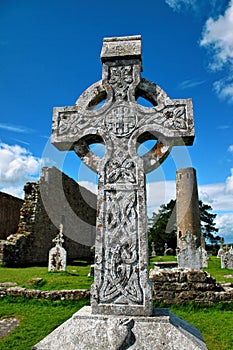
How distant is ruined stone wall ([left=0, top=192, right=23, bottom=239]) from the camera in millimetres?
19531

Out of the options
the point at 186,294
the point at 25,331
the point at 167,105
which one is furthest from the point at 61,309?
the point at 167,105

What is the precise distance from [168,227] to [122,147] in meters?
34.0

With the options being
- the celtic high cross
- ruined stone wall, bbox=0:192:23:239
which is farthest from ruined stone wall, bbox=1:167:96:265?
the celtic high cross

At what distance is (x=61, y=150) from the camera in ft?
10.0

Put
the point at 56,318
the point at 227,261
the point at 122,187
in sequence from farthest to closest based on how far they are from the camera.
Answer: the point at 227,261
the point at 56,318
the point at 122,187

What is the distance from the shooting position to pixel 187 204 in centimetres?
2503

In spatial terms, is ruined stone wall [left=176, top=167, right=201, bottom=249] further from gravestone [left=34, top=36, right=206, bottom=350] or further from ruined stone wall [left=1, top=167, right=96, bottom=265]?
gravestone [left=34, top=36, right=206, bottom=350]

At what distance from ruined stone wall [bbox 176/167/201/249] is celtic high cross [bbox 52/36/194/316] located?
22597 mm

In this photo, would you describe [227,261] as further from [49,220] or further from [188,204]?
[188,204]

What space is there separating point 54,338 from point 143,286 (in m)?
0.78

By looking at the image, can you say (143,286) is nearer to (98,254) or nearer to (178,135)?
(98,254)

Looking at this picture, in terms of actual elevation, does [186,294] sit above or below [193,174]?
below

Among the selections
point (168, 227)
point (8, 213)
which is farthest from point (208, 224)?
point (8, 213)

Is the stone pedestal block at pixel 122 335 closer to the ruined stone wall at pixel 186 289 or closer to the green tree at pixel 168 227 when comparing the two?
Answer: the ruined stone wall at pixel 186 289
